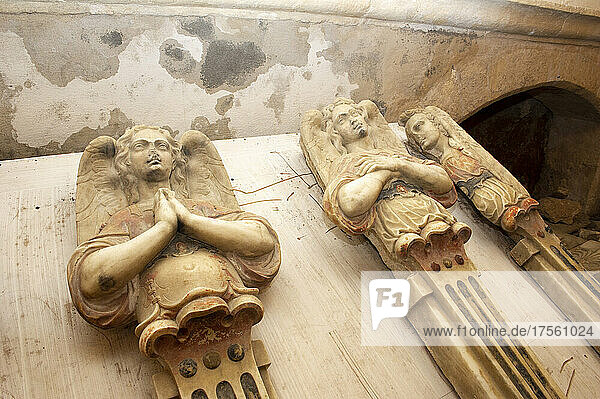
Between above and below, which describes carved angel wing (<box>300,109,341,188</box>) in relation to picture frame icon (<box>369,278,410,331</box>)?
above

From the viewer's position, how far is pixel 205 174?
2441 mm

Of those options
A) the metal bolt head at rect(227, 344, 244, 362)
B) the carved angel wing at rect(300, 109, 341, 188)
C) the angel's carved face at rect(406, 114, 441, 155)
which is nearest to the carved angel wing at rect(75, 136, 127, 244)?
the metal bolt head at rect(227, 344, 244, 362)

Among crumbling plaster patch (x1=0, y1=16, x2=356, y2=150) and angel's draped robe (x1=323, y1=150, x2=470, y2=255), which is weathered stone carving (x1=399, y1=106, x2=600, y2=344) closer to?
angel's draped robe (x1=323, y1=150, x2=470, y2=255)

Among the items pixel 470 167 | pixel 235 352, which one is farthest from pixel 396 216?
pixel 235 352

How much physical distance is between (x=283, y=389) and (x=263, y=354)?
164 mm

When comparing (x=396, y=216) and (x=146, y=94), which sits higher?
(x=396, y=216)

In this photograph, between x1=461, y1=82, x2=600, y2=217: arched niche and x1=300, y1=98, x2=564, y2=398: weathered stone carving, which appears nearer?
x1=300, y1=98, x2=564, y2=398: weathered stone carving

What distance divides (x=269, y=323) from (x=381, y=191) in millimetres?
831

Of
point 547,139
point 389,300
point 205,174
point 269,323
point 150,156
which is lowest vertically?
point 547,139

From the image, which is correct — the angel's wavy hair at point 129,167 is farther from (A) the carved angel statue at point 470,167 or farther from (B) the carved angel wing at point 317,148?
(A) the carved angel statue at point 470,167

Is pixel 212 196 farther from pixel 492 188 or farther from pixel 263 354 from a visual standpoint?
pixel 492 188

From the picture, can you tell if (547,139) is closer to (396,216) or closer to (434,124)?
(434,124)

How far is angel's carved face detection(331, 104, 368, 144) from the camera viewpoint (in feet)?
9.32

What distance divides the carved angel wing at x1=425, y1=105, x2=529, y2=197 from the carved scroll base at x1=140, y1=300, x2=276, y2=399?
188 centimetres
